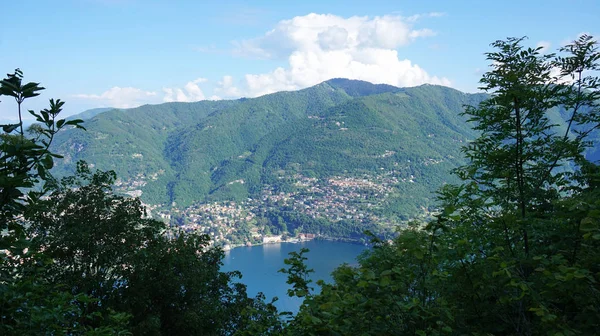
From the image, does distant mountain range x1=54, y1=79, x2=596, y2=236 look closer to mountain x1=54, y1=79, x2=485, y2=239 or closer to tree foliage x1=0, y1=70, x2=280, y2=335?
mountain x1=54, y1=79, x2=485, y2=239

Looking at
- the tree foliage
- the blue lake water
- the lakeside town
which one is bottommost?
the blue lake water

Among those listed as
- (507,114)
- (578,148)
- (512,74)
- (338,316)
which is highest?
(512,74)

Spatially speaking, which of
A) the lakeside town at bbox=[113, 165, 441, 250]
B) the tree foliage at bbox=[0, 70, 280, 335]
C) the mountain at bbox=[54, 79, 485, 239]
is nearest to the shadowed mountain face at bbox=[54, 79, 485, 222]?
the mountain at bbox=[54, 79, 485, 239]

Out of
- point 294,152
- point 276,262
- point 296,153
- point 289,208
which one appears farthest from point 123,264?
point 294,152

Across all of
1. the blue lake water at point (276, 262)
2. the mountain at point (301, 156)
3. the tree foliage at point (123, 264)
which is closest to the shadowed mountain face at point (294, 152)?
the mountain at point (301, 156)

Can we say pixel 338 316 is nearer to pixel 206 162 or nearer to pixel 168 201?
pixel 168 201

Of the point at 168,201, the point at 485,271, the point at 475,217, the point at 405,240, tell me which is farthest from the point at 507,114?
the point at 168,201
